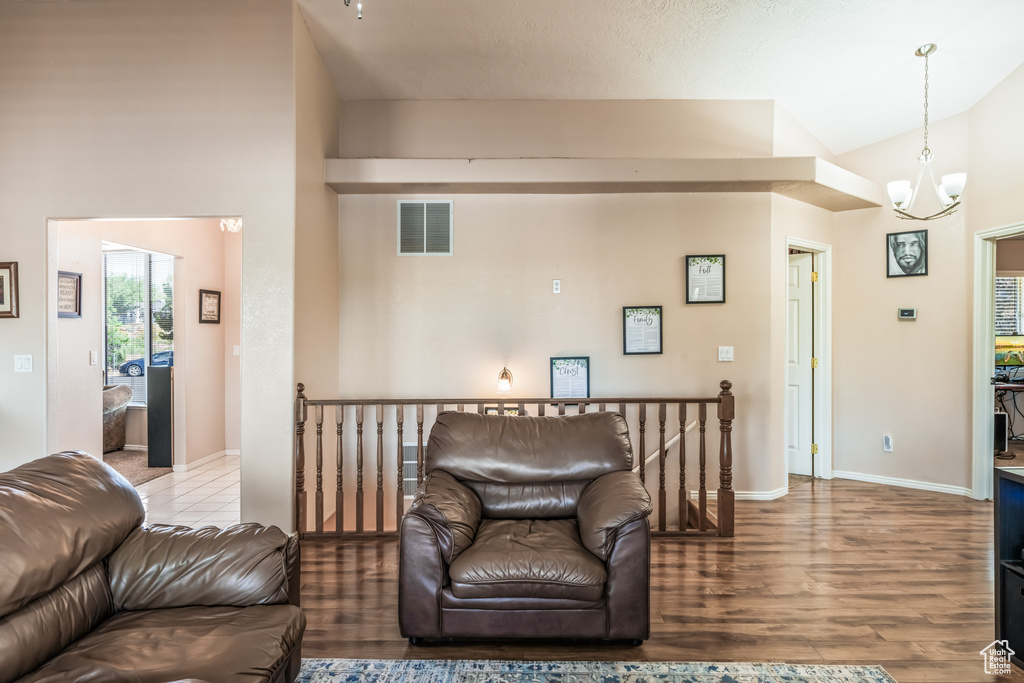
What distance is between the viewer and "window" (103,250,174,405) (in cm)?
613

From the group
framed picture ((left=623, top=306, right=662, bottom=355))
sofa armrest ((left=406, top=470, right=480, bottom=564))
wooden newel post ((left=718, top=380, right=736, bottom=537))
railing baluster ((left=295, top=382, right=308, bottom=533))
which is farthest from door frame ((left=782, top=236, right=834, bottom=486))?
railing baluster ((left=295, top=382, right=308, bottom=533))

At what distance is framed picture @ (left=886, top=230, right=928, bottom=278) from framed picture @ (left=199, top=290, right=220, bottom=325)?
6.81 meters

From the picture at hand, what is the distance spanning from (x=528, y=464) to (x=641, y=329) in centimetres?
225

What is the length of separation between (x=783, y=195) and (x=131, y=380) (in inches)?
284

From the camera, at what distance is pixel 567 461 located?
281 centimetres

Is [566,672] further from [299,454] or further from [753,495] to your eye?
[753,495]

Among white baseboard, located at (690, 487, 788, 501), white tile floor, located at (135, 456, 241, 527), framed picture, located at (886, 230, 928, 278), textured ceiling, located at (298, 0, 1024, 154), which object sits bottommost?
white tile floor, located at (135, 456, 241, 527)

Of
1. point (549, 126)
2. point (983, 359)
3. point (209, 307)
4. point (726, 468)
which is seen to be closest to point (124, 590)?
point (726, 468)

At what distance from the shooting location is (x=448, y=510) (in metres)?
2.43

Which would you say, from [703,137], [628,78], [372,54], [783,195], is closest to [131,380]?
[372,54]

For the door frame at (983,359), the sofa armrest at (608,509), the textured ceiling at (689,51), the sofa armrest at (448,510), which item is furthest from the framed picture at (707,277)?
the sofa armrest at (448,510)

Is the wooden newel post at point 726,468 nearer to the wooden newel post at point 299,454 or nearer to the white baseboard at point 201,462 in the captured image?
the wooden newel post at point 299,454

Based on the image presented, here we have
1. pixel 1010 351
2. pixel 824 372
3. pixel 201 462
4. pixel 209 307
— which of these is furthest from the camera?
pixel 1010 351

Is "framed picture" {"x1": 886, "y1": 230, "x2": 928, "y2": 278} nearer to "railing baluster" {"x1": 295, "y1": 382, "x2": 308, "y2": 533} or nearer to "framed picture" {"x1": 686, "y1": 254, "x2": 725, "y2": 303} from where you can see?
"framed picture" {"x1": 686, "y1": 254, "x2": 725, "y2": 303}
